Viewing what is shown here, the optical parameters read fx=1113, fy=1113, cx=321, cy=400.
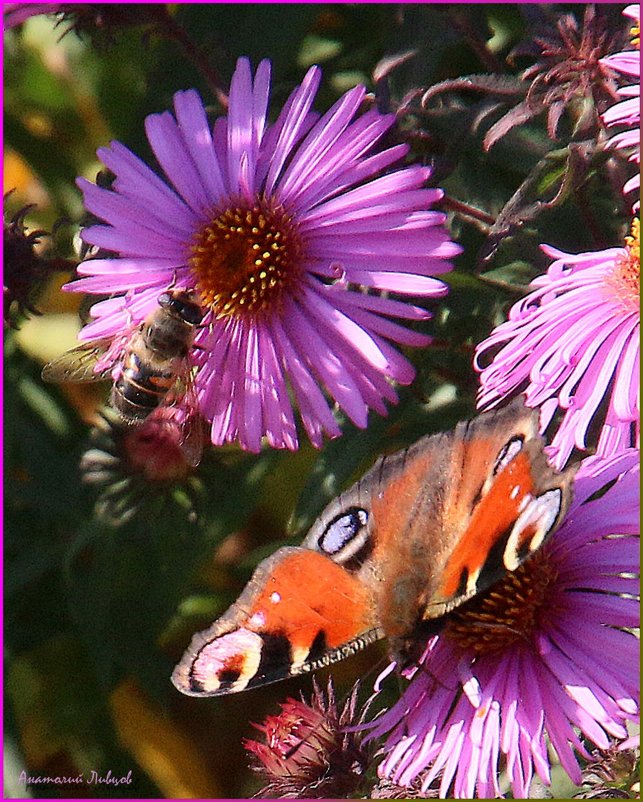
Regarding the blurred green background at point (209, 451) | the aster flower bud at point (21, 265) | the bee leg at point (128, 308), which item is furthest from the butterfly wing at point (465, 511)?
the aster flower bud at point (21, 265)

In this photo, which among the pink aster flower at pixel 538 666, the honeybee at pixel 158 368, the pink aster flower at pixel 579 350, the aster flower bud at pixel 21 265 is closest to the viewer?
the pink aster flower at pixel 538 666

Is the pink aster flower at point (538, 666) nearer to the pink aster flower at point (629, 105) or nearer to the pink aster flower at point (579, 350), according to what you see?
the pink aster flower at point (579, 350)

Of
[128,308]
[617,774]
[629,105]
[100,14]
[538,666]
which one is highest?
[100,14]

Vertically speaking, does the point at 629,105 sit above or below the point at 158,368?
below

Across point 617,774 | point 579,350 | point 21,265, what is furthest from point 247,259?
point 617,774

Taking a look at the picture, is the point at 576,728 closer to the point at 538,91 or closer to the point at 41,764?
the point at 538,91

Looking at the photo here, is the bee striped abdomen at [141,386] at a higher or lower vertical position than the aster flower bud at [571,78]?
higher

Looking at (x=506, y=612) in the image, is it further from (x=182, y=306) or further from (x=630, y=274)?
(x=182, y=306)
